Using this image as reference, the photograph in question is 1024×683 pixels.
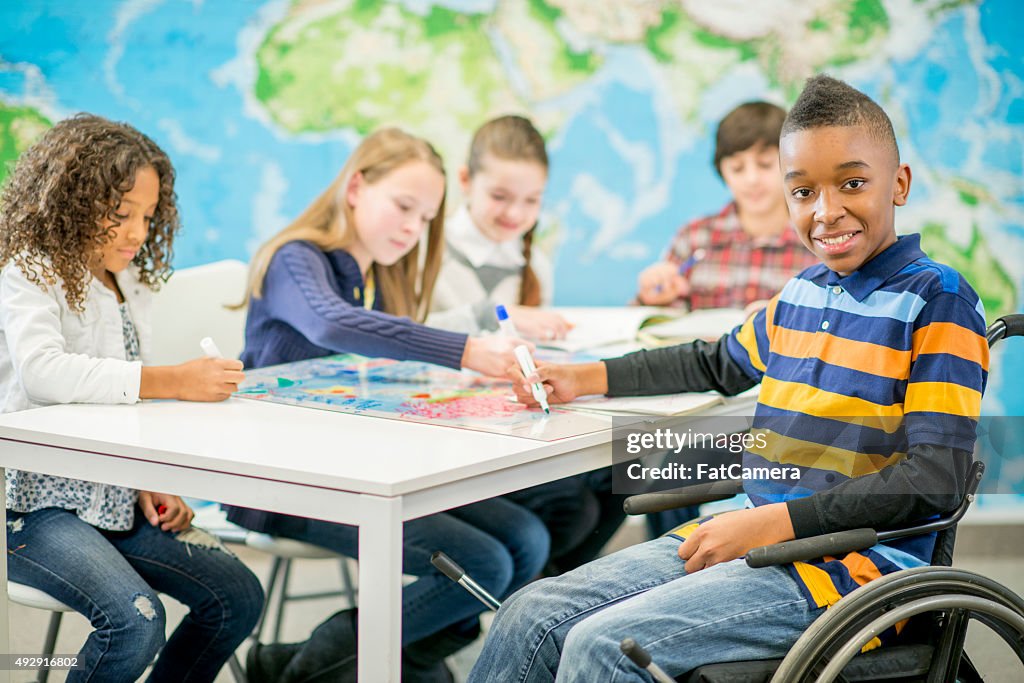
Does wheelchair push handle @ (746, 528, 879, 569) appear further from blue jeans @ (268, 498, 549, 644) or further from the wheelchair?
blue jeans @ (268, 498, 549, 644)

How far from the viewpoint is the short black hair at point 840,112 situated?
1122 millimetres

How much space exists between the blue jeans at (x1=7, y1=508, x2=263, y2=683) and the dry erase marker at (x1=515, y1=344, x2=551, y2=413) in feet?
1.56

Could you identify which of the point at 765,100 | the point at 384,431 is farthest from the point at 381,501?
the point at 765,100

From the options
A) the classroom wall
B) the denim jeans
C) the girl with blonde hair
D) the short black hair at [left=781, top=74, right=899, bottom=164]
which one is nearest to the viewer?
the short black hair at [left=781, top=74, right=899, bottom=164]

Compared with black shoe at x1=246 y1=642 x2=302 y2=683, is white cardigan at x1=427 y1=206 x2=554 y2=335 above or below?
above

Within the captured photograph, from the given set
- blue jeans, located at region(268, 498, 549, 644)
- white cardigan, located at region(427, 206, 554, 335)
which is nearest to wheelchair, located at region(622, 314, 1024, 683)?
blue jeans, located at region(268, 498, 549, 644)

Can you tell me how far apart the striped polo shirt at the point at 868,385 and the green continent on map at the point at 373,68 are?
153cm

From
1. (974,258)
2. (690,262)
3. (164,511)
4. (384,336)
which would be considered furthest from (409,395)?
(974,258)

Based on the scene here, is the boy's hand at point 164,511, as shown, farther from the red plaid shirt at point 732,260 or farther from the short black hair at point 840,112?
the red plaid shirt at point 732,260

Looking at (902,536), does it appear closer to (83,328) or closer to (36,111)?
(83,328)

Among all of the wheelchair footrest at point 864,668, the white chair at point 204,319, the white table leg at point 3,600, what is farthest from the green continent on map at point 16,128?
the wheelchair footrest at point 864,668

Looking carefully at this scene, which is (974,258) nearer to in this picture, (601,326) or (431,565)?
(601,326)

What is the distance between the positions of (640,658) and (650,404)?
0.48 m

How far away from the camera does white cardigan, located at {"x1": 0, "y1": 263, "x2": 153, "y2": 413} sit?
4.18ft
